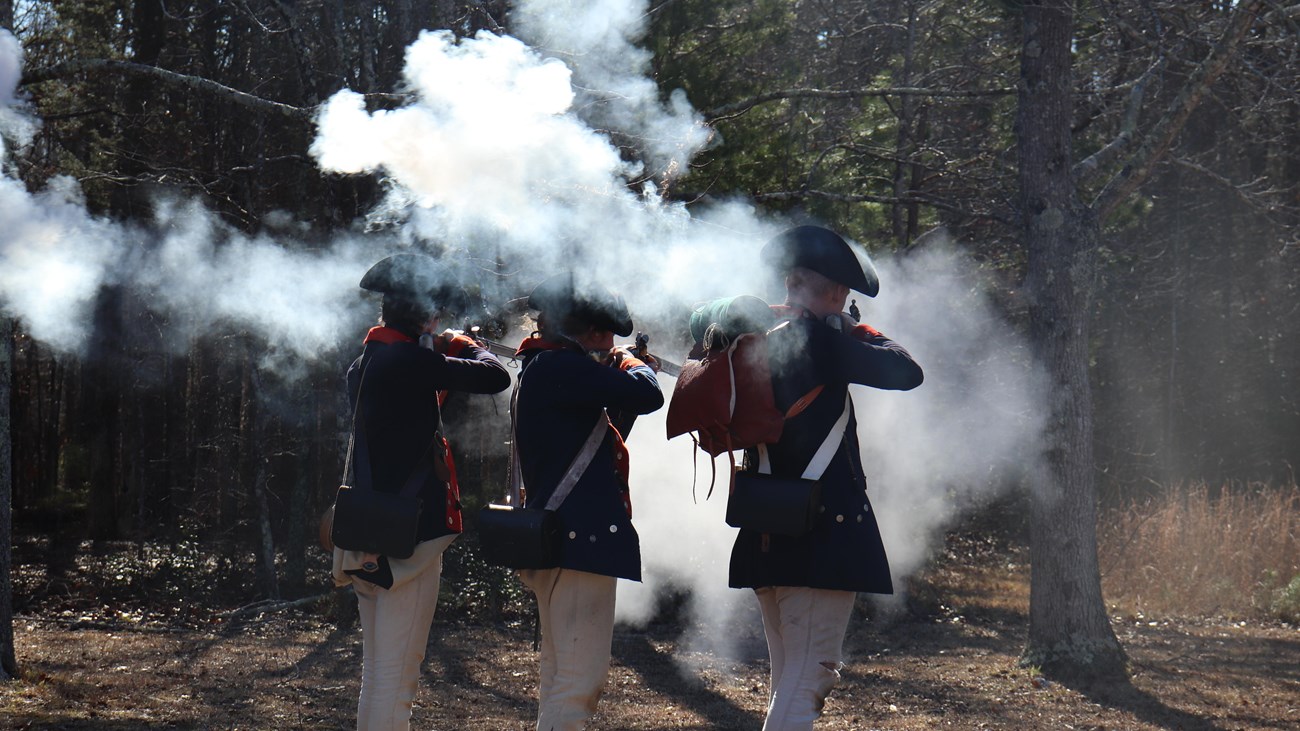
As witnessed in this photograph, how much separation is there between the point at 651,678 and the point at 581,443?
3.85m

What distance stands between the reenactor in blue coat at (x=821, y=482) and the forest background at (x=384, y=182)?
10.6ft

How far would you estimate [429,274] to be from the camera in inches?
167

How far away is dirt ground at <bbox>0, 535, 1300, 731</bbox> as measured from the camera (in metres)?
6.30

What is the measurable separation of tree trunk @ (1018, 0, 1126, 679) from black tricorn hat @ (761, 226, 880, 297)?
4.11 meters

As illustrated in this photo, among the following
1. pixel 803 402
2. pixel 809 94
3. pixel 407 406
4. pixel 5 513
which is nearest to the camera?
pixel 803 402

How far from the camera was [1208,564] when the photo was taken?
10555 millimetres

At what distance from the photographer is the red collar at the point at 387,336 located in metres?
4.17

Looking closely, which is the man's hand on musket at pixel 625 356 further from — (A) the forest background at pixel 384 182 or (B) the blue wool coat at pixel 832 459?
(A) the forest background at pixel 384 182

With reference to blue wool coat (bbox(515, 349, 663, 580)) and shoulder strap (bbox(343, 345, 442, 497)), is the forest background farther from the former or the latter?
blue wool coat (bbox(515, 349, 663, 580))

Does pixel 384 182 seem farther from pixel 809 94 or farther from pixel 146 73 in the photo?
pixel 809 94

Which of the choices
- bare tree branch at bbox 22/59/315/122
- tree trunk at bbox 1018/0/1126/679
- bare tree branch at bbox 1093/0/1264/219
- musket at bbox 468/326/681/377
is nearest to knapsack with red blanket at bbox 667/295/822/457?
musket at bbox 468/326/681/377

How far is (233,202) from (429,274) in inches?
261

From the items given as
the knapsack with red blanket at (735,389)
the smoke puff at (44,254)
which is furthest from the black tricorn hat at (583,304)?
the smoke puff at (44,254)

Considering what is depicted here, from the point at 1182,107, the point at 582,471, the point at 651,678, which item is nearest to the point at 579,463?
the point at 582,471
